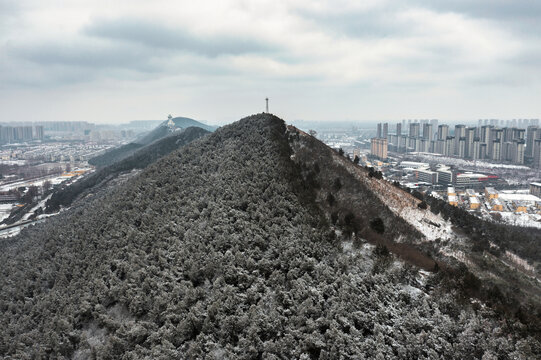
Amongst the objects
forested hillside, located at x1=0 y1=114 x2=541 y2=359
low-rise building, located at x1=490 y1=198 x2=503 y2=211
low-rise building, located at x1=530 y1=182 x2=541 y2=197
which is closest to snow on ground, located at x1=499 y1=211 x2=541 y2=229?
low-rise building, located at x1=490 y1=198 x2=503 y2=211

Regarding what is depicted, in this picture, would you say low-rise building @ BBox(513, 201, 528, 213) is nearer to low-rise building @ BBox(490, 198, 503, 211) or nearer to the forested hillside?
low-rise building @ BBox(490, 198, 503, 211)

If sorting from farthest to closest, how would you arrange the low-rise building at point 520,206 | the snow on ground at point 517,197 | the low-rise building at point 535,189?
the low-rise building at point 535,189 < the snow on ground at point 517,197 < the low-rise building at point 520,206

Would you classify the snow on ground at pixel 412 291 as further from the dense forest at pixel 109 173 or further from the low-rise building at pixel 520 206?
the low-rise building at pixel 520 206

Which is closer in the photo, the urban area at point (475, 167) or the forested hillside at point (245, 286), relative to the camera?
the forested hillside at point (245, 286)

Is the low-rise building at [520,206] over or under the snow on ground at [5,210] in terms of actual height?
over

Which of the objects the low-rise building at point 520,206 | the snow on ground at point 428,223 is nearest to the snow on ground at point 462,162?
the low-rise building at point 520,206

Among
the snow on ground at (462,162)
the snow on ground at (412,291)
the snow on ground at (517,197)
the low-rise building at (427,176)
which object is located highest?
the snow on ground at (462,162)

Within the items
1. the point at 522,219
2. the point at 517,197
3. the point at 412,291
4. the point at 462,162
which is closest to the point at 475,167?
the point at 462,162

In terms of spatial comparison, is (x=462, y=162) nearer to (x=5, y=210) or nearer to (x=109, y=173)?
(x=109, y=173)
